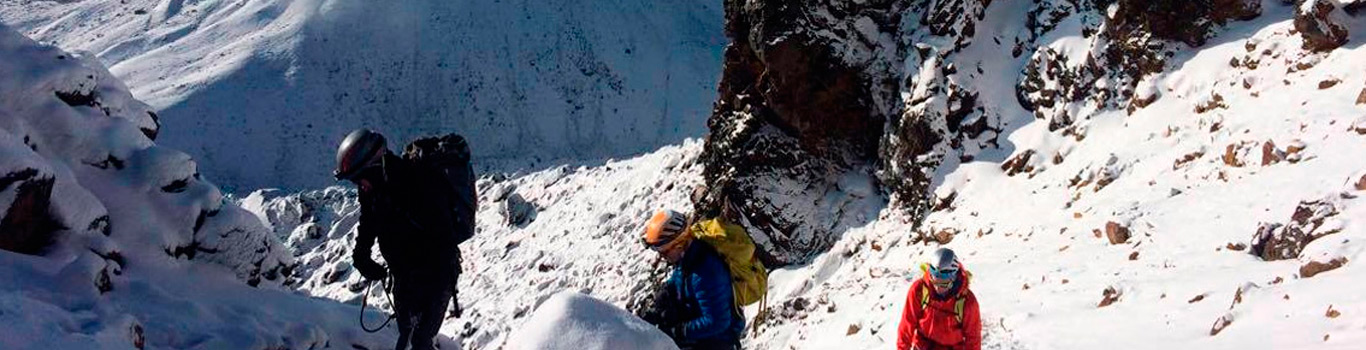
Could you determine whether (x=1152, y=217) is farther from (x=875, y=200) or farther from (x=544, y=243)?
(x=544, y=243)

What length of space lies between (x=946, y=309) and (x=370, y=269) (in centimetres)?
431

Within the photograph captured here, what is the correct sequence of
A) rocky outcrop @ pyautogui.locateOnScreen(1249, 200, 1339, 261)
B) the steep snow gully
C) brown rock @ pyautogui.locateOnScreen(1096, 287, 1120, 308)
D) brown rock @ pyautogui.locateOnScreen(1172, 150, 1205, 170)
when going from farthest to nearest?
brown rock @ pyautogui.locateOnScreen(1172, 150, 1205, 170)
brown rock @ pyautogui.locateOnScreen(1096, 287, 1120, 308)
rocky outcrop @ pyautogui.locateOnScreen(1249, 200, 1339, 261)
the steep snow gully

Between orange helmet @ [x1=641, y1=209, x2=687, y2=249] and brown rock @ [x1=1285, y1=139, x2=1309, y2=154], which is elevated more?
orange helmet @ [x1=641, y1=209, x2=687, y2=249]

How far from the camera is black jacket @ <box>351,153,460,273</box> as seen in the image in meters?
6.08

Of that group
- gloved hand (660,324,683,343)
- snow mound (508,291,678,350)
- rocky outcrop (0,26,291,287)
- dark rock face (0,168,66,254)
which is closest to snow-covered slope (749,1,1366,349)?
gloved hand (660,324,683,343)

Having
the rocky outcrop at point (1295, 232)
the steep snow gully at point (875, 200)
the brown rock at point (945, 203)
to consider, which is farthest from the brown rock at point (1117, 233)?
the brown rock at point (945, 203)

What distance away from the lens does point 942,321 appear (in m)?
7.30

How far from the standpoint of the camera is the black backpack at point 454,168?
241 inches

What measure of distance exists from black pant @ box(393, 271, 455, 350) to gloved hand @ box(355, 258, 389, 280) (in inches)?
4.2

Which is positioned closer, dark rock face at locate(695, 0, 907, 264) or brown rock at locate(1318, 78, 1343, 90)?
brown rock at locate(1318, 78, 1343, 90)

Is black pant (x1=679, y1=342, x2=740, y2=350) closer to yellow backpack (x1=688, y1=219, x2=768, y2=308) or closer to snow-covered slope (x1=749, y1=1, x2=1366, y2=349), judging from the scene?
yellow backpack (x1=688, y1=219, x2=768, y2=308)

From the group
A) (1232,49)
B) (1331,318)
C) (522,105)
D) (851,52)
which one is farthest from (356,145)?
(522,105)

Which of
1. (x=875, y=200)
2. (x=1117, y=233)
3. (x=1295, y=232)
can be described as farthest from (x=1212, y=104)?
(x=875, y=200)

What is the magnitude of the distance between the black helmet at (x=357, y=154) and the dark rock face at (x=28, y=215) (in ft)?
6.74
